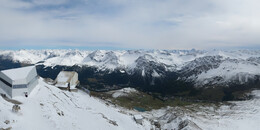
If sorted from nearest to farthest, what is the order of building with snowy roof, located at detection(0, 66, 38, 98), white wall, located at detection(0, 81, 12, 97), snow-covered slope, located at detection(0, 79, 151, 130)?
snow-covered slope, located at detection(0, 79, 151, 130), white wall, located at detection(0, 81, 12, 97), building with snowy roof, located at detection(0, 66, 38, 98)

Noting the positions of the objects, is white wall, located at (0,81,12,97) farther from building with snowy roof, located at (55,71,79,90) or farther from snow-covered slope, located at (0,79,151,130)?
building with snowy roof, located at (55,71,79,90)

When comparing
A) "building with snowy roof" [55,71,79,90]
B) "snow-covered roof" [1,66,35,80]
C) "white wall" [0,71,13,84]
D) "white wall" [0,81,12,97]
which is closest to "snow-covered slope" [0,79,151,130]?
"white wall" [0,81,12,97]

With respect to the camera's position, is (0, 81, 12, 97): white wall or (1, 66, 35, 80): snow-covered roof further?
(1, 66, 35, 80): snow-covered roof

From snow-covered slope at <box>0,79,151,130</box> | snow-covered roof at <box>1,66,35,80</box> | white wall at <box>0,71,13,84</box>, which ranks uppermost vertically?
snow-covered roof at <box>1,66,35,80</box>

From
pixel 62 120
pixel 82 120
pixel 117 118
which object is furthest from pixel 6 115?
pixel 117 118

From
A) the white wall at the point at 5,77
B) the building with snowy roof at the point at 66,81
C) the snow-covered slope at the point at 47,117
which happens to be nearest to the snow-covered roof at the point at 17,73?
the white wall at the point at 5,77

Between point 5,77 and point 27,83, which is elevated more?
point 5,77

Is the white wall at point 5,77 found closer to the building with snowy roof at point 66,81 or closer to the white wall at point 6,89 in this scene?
the white wall at point 6,89

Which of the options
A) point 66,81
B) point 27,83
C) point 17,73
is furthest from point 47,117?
point 66,81

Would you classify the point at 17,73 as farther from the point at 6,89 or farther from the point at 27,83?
the point at 27,83

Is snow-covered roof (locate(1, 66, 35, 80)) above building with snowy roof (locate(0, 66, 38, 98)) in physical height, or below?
above

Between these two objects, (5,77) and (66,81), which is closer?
(5,77)
